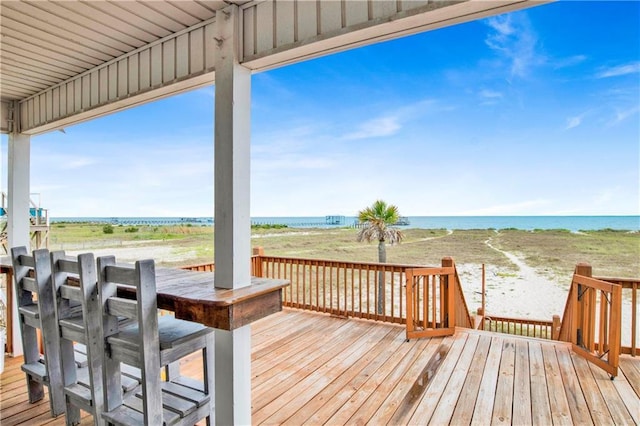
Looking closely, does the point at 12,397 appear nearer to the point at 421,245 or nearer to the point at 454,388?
the point at 454,388

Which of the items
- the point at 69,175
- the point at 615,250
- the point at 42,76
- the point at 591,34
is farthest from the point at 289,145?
the point at 615,250

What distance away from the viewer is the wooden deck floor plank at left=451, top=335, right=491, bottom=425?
7.73 feet

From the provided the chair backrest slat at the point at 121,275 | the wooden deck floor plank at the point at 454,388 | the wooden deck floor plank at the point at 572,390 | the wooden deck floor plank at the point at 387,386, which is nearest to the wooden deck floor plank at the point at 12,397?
the chair backrest slat at the point at 121,275

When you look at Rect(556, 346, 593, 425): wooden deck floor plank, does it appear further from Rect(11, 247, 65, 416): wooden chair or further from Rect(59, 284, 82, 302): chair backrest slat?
Rect(11, 247, 65, 416): wooden chair

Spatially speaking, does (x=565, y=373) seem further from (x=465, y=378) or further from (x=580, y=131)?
(x=580, y=131)

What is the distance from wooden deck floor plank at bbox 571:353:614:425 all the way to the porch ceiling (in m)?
2.83

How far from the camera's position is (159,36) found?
213 centimetres

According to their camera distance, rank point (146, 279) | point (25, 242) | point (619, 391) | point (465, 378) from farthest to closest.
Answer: point (25, 242), point (465, 378), point (619, 391), point (146, 279)

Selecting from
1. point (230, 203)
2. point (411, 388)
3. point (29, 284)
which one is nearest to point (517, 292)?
point (411, 388)

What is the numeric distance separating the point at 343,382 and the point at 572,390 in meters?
1.97

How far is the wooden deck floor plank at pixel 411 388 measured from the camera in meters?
2.37

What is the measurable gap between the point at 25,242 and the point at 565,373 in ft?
18.6

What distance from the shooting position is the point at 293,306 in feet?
17.4

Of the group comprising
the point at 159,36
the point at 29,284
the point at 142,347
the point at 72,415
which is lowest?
the point at 72,415
